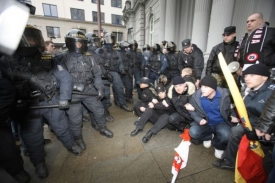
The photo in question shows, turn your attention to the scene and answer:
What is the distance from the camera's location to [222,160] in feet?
6.40

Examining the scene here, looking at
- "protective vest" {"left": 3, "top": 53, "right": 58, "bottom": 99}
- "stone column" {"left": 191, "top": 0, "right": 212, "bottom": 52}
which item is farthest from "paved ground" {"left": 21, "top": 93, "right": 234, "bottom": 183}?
"stone column" {"left": 191, "top": 0, "right": 212, "bottom": 52}

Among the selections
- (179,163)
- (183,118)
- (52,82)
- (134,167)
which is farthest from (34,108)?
(183,118)

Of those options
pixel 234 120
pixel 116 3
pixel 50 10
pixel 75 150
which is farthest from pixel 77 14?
pixel 234 120

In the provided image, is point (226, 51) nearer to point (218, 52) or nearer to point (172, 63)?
point (218, 52)

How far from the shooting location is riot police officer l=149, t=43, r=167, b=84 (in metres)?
5.18

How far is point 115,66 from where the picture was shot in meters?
4.13

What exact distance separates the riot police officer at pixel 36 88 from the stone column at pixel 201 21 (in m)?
4.78

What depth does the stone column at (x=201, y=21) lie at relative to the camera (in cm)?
479

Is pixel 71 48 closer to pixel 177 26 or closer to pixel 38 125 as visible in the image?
pixel 38 125

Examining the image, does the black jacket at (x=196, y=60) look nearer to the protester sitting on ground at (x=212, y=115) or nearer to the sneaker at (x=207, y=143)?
the protester sitting on ground at (x=212, y=115)

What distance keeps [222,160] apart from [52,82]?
107 inches

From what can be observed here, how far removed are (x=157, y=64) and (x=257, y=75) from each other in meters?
4.03

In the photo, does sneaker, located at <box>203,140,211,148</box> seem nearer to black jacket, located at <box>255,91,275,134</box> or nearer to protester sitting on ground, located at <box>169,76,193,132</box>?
protester sitting on ground, located at <box>169,76,193,132</box>

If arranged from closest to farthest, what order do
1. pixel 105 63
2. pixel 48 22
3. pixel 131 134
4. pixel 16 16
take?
1. pixel 16 16
2. pixel 131 134
3. pixel 105 63
4. pixel 48 22
